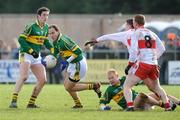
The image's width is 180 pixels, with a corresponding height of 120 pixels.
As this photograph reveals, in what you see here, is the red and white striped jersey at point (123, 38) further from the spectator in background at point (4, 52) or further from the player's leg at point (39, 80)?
the spectator in background at point (4, 52)

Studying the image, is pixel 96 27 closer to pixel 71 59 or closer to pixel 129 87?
pixel 71 59

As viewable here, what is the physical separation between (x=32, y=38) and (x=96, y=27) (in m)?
30.0

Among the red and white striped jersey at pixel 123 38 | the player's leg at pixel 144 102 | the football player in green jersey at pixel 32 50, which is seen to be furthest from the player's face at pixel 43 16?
the player's leg at pixel 144 102

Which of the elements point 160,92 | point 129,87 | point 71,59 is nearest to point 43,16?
point 71,59

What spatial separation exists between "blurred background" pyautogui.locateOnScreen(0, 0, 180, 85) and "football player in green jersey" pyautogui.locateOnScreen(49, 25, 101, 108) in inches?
105

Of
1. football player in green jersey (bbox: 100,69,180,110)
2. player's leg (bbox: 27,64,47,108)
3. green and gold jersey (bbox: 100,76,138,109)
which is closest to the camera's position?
football player in green jersey (bbox: 100,69,180,110)

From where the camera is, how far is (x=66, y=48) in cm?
1958

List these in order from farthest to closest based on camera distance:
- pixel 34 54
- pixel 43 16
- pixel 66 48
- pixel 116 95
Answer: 1. pixel 43 16
2. pixel 34 54
3. pixel 66 48
4. pixel 116 95

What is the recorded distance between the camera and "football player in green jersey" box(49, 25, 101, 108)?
19562 mm

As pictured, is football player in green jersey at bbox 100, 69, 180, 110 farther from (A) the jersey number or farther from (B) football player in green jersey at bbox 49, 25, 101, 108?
(A) the jersey number

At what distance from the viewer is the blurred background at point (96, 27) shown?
1398 inches

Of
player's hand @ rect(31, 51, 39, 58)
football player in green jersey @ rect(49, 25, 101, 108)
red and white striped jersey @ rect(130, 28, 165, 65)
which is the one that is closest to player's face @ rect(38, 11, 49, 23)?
football player in green jersey @ rect(49, 25, 101, 108)

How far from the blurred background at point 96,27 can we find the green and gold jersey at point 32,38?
273cm

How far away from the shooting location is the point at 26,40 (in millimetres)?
19906
